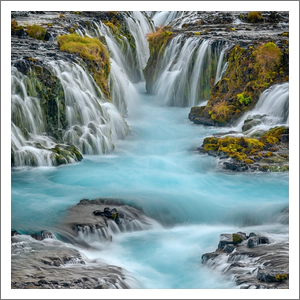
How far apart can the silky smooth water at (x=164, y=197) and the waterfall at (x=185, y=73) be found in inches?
73.8

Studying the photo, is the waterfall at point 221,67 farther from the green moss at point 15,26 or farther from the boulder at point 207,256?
the boulder at point 207,256

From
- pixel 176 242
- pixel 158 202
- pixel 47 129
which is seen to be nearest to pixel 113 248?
pixel 176 242

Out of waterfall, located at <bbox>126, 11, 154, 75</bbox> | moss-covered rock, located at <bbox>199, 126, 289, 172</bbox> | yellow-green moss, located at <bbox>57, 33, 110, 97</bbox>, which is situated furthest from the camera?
waterfall, located at <bbox>126, 11, 154, 75</bbox>

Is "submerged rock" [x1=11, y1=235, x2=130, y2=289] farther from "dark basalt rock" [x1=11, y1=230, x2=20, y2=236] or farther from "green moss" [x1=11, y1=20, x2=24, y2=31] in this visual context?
"green moss" [x1=11, y1=20, x2=24, y2=31]

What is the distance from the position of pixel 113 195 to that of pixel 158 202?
27.2 inches

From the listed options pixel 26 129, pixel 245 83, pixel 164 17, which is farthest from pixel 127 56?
pixel 26 129

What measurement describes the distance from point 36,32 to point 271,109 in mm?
4870

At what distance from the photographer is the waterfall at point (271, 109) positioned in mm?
12414

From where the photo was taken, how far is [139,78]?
52.8ft

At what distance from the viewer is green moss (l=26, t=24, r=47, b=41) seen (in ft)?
43.0

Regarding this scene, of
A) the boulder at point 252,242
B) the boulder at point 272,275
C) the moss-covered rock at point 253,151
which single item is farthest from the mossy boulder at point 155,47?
the boulder at point 272,275

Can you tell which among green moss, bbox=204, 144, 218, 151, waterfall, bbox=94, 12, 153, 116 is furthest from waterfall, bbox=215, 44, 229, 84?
green moss, bbox=204, 144, 218, 151

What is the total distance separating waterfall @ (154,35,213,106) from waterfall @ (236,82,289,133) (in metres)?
1.61

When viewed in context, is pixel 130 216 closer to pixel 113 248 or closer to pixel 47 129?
pixel 113 248
